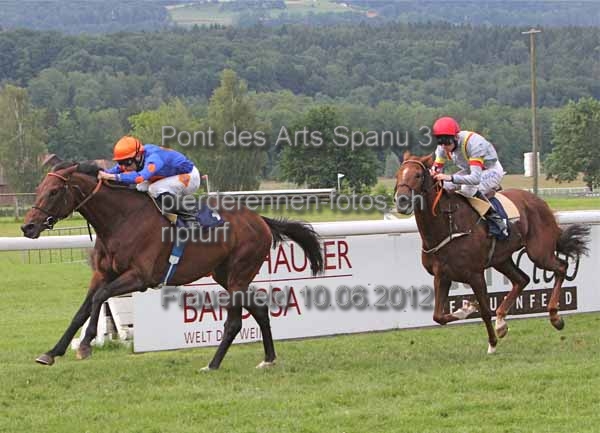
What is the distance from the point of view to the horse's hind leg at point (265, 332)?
28.0 ft

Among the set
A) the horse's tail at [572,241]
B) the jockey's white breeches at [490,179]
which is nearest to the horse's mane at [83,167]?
the jockey's white breeches at [490,179]

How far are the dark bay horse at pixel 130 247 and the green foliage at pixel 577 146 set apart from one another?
47.7 m

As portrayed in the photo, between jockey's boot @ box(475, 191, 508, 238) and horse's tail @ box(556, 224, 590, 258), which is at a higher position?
jockey's boot @ box(475, 191, 508, 238)

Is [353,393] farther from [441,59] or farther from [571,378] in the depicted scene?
[441,59]

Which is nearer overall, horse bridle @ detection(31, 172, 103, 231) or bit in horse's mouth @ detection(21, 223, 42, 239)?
bit in horse's mouth @ detection(21, 223, 42, 239)

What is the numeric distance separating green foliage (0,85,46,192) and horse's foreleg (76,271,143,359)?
6058cm

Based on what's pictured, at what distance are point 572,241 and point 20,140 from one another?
6304 centimetres

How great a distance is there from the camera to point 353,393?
705cm

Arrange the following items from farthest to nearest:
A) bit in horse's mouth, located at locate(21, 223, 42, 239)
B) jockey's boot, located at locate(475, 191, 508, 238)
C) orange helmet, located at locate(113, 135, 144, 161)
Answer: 1. jockey's boot, located at locate(475, 191, 508, 238)
2. orange helmet, located at locate(113, 135, 144, 161)
3. bit in horse's mouth, located at locate(21, 223, 42, 239)

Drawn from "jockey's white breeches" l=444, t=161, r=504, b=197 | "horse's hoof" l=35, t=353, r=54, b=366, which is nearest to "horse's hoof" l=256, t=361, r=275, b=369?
"horse's hoof" l=35, t=353, r=54, b=366

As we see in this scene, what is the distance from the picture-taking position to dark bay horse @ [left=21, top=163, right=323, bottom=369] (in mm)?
7805

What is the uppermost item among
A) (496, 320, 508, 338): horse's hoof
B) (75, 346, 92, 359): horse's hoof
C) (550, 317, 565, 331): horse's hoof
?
(75, 346, 92, 359): horse's hoof

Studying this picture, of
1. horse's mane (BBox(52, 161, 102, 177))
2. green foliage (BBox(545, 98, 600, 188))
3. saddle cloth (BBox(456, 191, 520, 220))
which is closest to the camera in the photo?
horse's mane (BBox(52, 161, 102, 177))

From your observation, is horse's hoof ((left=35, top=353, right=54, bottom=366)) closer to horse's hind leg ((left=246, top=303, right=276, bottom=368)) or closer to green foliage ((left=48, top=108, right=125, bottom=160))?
horse's hind leg ((left=246, top=303, right=276, bottom=368))
